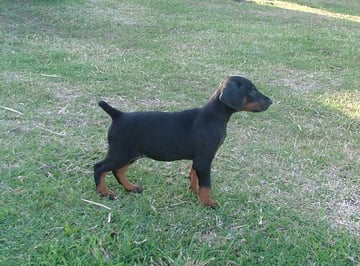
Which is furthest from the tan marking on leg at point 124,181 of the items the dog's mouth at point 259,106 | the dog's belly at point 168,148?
the dog's mouth at point 259,106

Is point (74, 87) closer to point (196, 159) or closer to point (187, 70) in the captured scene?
point (187, 70)

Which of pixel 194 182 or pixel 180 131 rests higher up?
pixel 180 131

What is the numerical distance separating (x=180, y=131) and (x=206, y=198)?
48 cm

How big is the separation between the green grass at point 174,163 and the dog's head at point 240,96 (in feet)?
2.21

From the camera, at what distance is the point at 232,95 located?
3000 millimetres

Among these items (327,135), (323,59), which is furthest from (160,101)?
(323,59)

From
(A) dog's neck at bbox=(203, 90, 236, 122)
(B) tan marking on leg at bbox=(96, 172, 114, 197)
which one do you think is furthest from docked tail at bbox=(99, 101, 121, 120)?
(A) dog's neck at bbox=(203, 90, 236, 122)

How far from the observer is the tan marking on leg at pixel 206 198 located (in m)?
3.17

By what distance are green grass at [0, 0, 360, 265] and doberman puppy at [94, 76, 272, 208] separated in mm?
344

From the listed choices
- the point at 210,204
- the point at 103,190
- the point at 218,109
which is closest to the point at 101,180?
the point at 103,190

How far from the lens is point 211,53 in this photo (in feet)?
23.5

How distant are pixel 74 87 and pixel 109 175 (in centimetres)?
205

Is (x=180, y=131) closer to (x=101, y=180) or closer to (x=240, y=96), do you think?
(x=240, y=96)

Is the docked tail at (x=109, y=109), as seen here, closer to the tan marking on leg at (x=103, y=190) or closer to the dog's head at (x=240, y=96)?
the tan marking on leg at (x=103, y=190)
